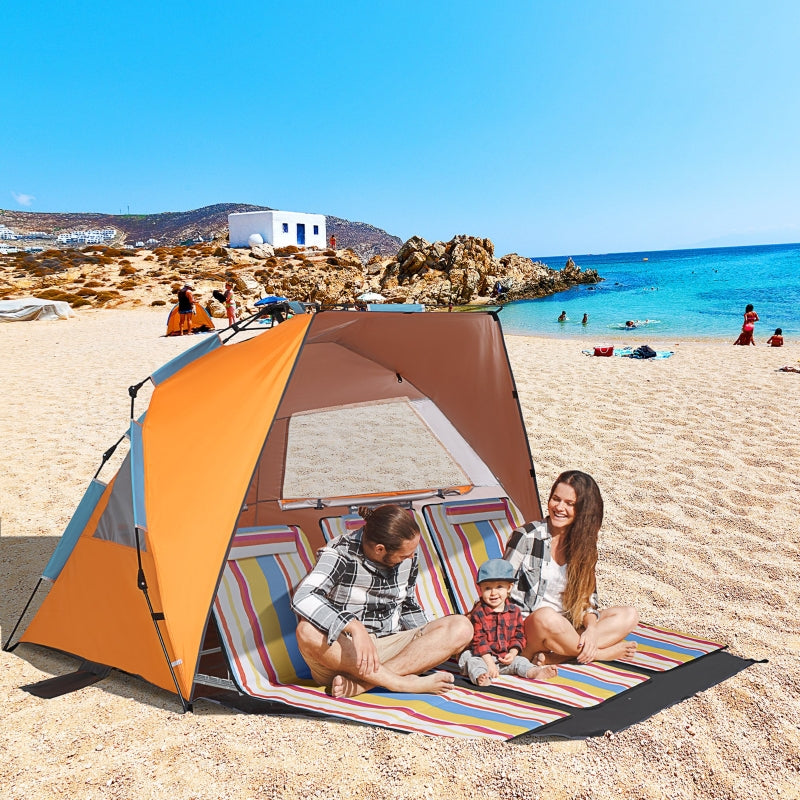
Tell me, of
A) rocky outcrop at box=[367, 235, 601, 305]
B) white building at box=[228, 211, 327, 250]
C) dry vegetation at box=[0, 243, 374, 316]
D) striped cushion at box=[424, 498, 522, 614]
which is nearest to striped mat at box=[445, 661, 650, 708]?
striped cushion at box=[424, 498, 522, 614]

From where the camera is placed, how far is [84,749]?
2568 millimetres

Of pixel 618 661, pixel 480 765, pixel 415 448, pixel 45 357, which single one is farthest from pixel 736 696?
pixel 45 357

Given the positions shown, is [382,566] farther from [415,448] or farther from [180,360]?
[415,448]

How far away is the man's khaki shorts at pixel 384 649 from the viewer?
2.86 m

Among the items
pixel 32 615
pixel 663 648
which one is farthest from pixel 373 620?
pixel 32 615

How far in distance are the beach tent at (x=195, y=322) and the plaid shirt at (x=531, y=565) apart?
16.5 m

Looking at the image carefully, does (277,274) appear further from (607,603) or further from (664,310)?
(607,603)

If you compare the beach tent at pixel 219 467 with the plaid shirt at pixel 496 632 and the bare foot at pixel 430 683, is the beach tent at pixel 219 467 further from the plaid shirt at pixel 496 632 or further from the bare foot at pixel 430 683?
the plaid shirt at pixel 496 632

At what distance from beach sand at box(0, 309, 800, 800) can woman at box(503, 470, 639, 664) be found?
449 millimetres

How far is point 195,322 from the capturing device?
725 inches

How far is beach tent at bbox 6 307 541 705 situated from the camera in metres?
2.88

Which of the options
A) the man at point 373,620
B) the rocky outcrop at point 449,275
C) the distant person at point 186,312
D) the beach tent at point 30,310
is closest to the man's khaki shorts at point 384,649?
the man at point 373,620

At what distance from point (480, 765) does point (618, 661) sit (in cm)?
109

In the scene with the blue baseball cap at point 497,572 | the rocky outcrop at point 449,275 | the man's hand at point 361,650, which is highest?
the rocky outcrop at point 449,275
